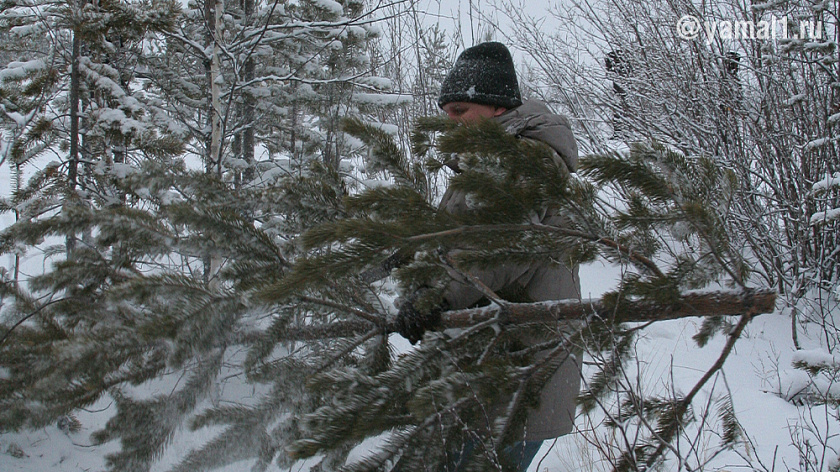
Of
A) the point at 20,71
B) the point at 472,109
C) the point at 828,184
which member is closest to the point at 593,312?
the point at 472,109

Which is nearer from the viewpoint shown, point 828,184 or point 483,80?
point 483,80

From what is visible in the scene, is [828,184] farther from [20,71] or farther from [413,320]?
[20,71]

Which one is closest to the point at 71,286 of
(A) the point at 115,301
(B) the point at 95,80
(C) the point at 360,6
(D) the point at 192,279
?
(A) the point at 115,301

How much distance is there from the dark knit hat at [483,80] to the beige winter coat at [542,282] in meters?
0.31

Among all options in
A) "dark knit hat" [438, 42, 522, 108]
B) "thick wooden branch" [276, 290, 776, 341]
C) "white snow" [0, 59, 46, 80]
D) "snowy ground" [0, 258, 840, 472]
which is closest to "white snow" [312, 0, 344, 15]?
"white snow" [0, 59, 46, 80]

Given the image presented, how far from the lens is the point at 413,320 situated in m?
1.63

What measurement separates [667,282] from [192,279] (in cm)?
130

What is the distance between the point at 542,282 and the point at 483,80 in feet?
2.91

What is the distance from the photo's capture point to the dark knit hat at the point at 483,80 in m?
2.20

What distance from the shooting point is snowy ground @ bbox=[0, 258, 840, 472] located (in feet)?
13.2

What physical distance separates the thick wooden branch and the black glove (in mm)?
40

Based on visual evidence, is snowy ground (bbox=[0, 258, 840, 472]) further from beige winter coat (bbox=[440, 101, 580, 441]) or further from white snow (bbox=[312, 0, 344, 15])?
white snow (bbox=[312, 0, 344, 15])

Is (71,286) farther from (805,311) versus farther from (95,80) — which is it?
(805,311)

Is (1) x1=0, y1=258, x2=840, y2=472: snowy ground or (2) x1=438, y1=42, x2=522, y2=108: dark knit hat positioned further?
(1) x1=0, y1=258, x2=840, y2=472: snowy ground
